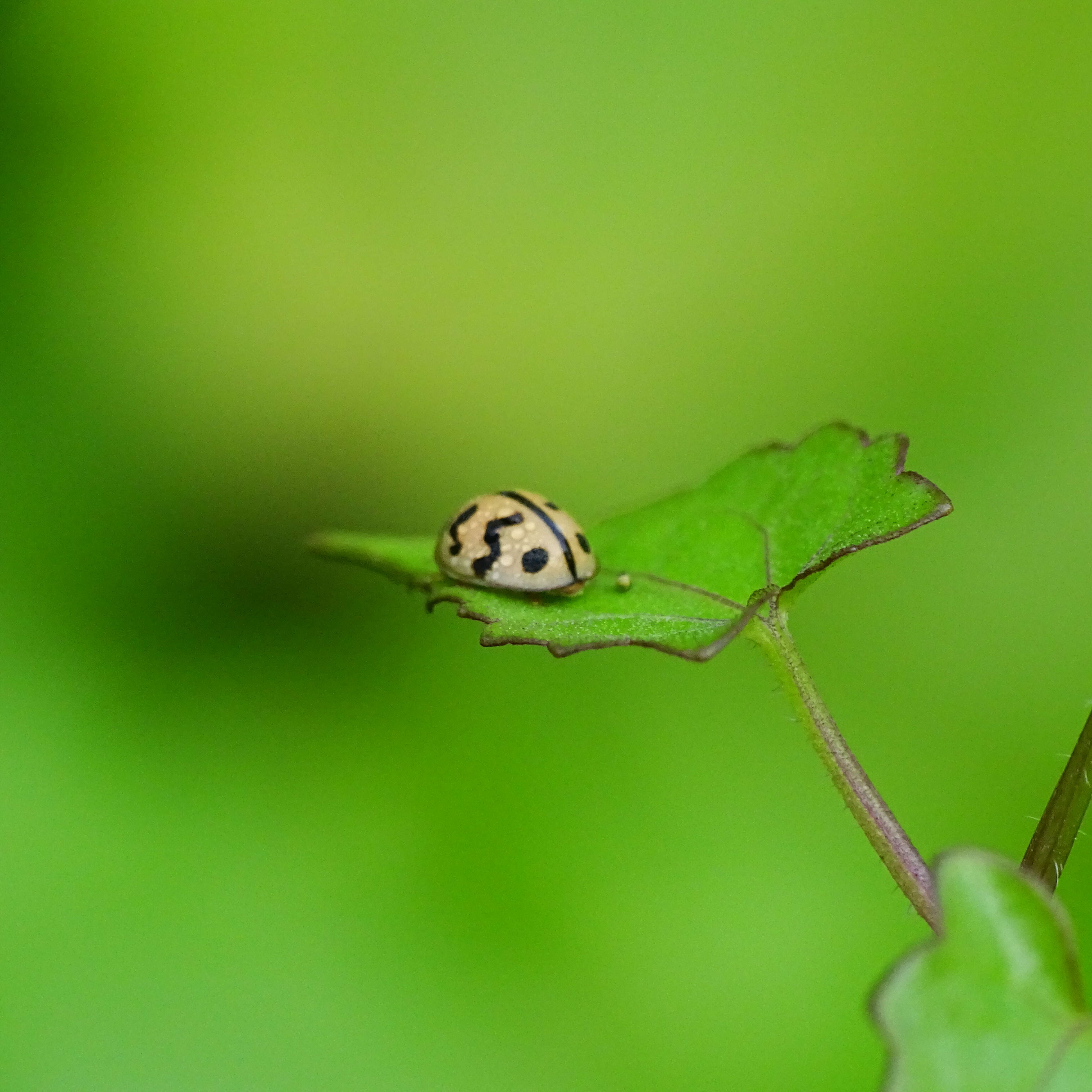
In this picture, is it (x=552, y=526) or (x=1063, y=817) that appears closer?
(x=1063, y=817)

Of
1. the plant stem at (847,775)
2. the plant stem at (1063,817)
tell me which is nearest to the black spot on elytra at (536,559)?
the plant stem at (847,775)

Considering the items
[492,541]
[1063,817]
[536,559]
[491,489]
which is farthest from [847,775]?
[491,489]

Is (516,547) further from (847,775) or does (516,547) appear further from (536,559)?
(847,775)

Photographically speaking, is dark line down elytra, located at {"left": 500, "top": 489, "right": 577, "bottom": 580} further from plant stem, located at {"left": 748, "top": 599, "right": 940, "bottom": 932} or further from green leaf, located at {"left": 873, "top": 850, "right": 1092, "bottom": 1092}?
green leaf, located at {"left": 873, "top": 850, "right": 1092, "bottom": 1092}

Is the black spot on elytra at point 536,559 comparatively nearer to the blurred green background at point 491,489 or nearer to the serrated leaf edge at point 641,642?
the serrated leaf edge at point 641,642

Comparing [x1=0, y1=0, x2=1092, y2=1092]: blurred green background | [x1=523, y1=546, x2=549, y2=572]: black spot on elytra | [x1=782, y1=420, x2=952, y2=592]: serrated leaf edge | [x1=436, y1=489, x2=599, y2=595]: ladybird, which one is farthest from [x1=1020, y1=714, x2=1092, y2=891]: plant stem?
[x1=0, y1=0, x2=1092, y2=1092]: blurred green background

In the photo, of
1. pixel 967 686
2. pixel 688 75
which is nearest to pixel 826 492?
pixel 967 686

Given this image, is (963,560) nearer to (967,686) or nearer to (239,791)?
(967,686)
